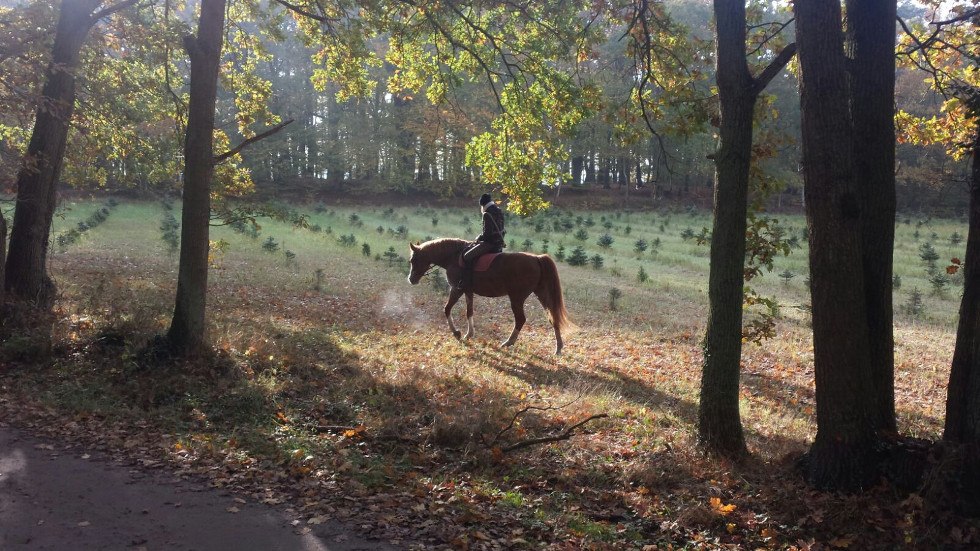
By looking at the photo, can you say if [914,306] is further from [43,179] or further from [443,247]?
[43,179]

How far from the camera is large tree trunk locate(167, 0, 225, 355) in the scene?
9109 mm

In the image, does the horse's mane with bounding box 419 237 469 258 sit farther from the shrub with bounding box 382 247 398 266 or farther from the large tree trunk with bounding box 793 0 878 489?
the shrub with bounding box 382 247 398 266

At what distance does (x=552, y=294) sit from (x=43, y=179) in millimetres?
9563

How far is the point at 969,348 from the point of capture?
518 cm

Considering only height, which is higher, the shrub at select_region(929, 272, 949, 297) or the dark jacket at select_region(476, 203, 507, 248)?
the dark jacket at select_region(476, 203, 507, 248)

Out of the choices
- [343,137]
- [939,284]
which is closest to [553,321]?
[939,284]

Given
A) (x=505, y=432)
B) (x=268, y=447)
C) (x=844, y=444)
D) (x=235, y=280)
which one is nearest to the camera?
(x=844, y=444)

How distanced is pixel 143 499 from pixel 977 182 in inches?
290

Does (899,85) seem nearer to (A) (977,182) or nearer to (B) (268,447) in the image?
(A) (977,182)

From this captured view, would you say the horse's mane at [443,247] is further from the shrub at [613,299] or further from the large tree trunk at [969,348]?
the large tree trunk at [969,348]

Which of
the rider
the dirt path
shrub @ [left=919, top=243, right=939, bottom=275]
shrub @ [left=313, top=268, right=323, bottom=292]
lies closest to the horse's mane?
the rider

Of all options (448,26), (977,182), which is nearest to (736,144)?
(977,182)

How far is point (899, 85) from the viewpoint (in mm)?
33250

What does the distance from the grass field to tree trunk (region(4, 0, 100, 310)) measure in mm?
862
